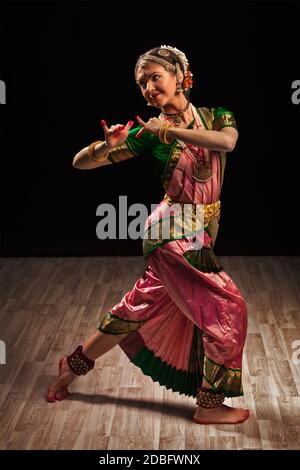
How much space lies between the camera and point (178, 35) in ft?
22.9

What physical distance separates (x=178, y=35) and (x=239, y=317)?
2.96m

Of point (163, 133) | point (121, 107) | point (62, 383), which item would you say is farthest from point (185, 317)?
point (121, 107)

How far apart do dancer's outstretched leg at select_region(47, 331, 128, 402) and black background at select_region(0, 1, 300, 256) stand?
264 centimetres

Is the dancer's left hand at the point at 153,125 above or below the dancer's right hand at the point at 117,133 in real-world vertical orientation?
above

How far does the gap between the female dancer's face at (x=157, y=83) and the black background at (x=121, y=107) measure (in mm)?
2733

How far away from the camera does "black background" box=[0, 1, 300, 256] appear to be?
275 inches

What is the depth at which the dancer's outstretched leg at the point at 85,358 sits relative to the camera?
15.4ft

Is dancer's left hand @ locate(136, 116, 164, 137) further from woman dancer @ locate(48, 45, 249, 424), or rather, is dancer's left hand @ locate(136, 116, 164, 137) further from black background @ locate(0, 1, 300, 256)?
black background @ locate(0, 1, 300, 256)

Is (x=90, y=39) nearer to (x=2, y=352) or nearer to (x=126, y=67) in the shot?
(x=126, y=67)

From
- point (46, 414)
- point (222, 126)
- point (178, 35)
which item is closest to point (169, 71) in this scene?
point (222, 126)

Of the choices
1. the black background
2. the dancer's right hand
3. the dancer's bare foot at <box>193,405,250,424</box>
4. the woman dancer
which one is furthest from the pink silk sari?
the black background

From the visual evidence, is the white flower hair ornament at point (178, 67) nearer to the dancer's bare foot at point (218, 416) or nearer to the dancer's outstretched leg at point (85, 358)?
the dancer's outstretched leg at point (85, 358)

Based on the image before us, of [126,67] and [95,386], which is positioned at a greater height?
[126,67]

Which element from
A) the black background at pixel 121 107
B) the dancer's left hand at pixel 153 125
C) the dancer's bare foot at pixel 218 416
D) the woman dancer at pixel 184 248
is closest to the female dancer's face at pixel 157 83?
the woman dancer at pixel 184 248
